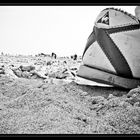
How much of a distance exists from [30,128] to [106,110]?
2.52 feet

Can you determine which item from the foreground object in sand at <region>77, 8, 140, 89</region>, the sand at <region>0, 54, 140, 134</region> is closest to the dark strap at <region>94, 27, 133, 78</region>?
the foreground object in sand at <region>77, 8, 140, 89</region>

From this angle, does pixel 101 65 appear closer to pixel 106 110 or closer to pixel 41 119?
pixel 106 110

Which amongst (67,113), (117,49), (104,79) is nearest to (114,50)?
(117,49)

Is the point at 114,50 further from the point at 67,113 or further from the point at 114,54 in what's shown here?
the point at 67,113

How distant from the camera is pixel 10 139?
4.05ft

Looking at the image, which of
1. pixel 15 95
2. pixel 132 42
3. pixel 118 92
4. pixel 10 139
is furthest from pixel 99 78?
pixel 10 139

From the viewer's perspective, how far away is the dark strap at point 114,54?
8.92 ft

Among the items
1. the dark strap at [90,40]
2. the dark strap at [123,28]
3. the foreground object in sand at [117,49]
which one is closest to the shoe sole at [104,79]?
the foreground object in sand at [117,49]

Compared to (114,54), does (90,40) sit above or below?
above

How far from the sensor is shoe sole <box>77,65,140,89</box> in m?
2.69

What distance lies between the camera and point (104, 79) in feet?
9.32

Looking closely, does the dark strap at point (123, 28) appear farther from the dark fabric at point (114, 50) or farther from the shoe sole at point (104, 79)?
the shoe sole at point (104, 79)

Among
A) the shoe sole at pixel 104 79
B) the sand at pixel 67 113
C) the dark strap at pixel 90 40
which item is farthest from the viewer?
the dark strap at pixel 90 40

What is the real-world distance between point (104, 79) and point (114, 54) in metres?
0.38
